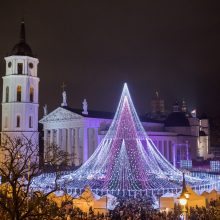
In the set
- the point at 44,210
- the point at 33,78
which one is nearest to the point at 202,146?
the point at 33,78

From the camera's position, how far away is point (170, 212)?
2130 cm

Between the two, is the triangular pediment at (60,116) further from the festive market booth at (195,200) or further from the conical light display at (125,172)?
the festive market booth at (195,200)

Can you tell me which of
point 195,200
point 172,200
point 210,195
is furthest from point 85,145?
point 172,200

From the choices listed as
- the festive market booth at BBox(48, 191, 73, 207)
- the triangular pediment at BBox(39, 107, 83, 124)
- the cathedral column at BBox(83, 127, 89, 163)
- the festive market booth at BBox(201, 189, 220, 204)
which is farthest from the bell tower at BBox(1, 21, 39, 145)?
the festive market booth at BBox(201, 189, 220, 204)

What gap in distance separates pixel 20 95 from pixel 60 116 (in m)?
14.2

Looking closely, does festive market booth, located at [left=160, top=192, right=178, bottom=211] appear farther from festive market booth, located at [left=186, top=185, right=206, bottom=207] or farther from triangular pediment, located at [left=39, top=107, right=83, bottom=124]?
triangular pediment, located at [left=39, top=107, right=83, bottom=124]

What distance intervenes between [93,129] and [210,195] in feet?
134

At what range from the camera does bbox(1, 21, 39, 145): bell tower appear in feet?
173

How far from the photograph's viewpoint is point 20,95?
53.2 meters

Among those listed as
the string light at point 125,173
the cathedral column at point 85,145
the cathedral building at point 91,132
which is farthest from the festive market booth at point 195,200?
the cathedral column at point 85,145

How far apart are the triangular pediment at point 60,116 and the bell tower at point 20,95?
11.1 metres

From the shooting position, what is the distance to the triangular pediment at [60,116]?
64.4m

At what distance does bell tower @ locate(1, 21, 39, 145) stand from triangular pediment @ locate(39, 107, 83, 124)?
1105 centimetres

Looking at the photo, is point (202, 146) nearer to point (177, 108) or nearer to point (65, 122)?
point (177, 108)
